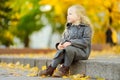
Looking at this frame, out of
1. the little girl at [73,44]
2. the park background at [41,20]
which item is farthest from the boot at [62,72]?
the park background at [41,20]

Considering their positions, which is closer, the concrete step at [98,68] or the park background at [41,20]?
the concrete step at [98,68]

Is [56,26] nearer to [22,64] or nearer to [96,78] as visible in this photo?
[22,64]

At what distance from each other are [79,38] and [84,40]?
0.12 m

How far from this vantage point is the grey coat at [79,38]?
796 centimetres

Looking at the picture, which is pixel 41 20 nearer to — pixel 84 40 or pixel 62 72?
pixel 84 40

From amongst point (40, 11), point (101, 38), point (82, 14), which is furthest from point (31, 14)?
point (82, 14)

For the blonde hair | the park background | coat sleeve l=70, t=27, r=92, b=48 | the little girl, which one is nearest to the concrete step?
the little girl

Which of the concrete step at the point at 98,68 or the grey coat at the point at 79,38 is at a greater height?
the grey coat at the point at 79,38

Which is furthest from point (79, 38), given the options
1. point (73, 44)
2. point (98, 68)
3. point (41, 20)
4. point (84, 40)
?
point (41, 20)

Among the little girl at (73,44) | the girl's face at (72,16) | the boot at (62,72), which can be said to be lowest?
the boot at (62,72)

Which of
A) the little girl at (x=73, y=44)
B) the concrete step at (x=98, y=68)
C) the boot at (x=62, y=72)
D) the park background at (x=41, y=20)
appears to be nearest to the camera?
the concrete step at (x=98, y=68)

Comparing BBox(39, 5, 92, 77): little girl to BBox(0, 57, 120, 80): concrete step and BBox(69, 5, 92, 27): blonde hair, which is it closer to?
BBox(69, 5, 92, 27): blonde hair

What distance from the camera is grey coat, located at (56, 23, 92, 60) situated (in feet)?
26.1

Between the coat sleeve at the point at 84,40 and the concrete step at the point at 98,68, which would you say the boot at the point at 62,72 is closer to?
the concrete step at the point at 98,68
